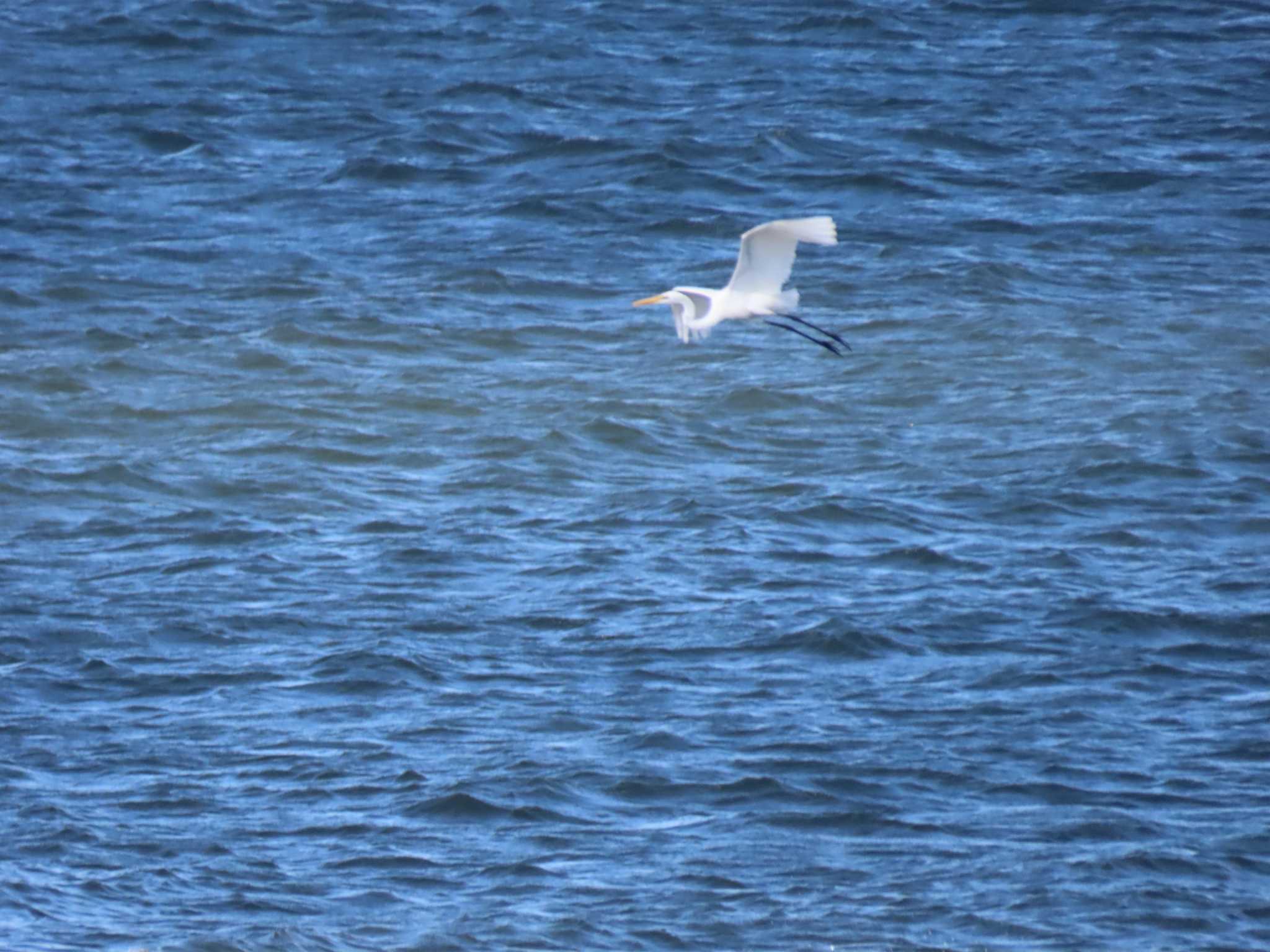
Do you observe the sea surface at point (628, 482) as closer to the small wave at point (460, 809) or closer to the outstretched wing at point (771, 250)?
the small wave at point (460, 809)

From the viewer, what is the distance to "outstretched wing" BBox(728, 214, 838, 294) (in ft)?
36.0

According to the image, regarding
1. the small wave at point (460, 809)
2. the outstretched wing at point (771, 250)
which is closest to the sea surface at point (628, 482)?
the small wave at point (460, 809)

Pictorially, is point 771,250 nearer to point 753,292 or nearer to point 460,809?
point 753,292

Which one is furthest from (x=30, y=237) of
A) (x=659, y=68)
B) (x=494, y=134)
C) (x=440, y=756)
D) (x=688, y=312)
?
(x=440, y=756)

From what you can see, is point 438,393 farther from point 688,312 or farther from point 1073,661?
point 1073,661

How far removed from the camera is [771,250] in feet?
38.4

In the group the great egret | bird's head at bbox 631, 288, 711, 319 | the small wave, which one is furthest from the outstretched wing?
the small wave

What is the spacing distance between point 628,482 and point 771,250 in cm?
278

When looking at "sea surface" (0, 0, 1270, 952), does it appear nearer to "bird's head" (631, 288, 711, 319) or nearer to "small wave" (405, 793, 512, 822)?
"small wave" (405, 793, 512, 822)

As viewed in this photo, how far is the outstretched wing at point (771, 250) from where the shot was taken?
11.0 metres

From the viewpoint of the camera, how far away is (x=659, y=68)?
2283 cm

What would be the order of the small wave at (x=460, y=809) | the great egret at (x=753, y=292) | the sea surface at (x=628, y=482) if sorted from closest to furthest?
the sea surface at (x=628, y=482)
the small wave at (x=460, y=809)
the great egret at (x=753, y=292)

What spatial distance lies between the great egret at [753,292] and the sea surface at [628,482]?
1337 mm

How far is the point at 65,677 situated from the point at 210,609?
106cm
